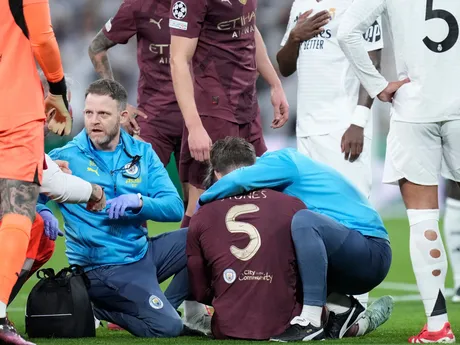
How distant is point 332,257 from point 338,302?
0.36m

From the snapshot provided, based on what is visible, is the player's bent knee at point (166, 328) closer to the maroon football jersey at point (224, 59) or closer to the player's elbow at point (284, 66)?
the maroon football jersey at point (224, 59)

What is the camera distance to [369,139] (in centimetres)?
656

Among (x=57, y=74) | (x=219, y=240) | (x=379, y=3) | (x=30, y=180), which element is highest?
(x=379, y=3)

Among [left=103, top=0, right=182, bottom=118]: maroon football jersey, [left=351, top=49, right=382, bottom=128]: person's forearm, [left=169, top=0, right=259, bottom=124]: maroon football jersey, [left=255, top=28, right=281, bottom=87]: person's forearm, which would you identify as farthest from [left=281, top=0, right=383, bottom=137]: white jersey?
[left=103, top=0, right=182, bottom=118]: maroon football jersey

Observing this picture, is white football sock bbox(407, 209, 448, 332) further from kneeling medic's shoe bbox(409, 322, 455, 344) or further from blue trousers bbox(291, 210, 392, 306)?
blue trousers bbox(291, 210, 392, 306)

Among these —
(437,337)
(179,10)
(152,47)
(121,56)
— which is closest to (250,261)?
(437,337)

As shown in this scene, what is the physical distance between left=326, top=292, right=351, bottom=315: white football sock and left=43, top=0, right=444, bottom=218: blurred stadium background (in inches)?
281

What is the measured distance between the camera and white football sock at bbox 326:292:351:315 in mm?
5332

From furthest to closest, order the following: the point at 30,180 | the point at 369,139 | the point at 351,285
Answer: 1. the point at 369,139
2. the point at 351,285
3. the point at 30,180

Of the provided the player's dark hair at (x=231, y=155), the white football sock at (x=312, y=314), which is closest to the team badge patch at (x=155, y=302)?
the player's dark hair at (x=231, y=155)

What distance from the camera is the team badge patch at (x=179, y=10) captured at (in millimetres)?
5797

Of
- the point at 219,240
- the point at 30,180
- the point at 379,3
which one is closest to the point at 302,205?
the point at 219,240

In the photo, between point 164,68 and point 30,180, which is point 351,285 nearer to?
point 30,180

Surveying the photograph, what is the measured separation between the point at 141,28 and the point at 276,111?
1032 mm
